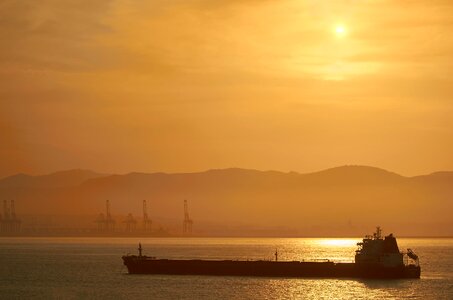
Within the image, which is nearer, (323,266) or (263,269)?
(323,266)

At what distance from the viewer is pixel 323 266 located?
119 m

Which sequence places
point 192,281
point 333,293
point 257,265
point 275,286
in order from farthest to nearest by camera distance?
point 257,265 → point 192,281 → point 275,286 → point 333,293

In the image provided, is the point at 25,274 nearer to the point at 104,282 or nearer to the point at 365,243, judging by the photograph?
the point at 104,282

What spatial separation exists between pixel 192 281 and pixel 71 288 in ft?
53.4

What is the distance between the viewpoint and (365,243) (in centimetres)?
11100

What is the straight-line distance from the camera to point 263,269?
123 m

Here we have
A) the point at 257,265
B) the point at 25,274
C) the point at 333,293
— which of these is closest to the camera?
the point at 333,293

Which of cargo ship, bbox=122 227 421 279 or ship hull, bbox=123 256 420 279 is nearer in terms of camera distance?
cargo ship, bbox=122 227 421 279

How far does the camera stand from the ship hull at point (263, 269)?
11244 centimetres

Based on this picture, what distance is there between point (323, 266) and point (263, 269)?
9235 mm

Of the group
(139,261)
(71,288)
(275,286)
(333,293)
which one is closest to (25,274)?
(139,261)

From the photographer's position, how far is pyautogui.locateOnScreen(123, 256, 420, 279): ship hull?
112 meters

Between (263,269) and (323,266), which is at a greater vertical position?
(323,266)

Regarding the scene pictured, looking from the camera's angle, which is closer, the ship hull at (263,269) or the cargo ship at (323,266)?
the cargo ship at (323,266)
